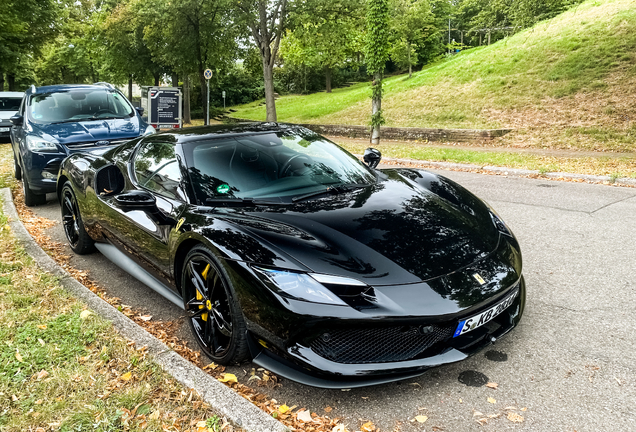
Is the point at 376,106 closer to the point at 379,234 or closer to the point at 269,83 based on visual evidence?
the point at 269,83

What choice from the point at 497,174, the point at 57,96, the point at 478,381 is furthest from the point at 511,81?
the point at 478,381

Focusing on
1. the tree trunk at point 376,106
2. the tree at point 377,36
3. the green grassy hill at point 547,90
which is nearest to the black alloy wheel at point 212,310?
the green grassy hill at point 547,90

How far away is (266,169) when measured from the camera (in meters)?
3.62

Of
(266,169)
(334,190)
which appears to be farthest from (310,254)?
(266,169)

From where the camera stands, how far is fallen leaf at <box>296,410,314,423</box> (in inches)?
97.3

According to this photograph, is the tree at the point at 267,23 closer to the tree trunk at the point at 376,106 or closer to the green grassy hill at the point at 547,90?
the green grassy hill at the point at 547,90

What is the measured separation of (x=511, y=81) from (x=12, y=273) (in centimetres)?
1989

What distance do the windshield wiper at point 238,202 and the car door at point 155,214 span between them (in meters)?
0.21

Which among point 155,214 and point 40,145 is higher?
point 40,145

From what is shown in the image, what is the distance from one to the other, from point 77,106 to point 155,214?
5.92m

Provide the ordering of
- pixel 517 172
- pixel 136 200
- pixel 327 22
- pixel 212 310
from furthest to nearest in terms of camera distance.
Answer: pixel 327 22 < pixel 517 172 < pixel 136 200 < pixel 212 310

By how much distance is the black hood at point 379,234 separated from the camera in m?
2.63

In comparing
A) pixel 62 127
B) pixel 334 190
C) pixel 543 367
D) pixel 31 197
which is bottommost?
pixel 543 367

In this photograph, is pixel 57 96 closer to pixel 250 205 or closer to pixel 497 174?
pixel 250 205
